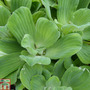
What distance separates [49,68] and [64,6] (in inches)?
11.4

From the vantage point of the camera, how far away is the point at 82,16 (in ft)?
2.21

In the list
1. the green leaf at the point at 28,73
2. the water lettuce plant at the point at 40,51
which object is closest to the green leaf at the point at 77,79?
the water lettuce plant at the point at 40,51

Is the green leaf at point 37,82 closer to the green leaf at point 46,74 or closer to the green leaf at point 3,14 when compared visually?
the green leaf at point 46,74

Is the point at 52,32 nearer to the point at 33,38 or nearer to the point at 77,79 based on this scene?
the point at 33,38

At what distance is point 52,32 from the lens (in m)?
0.56

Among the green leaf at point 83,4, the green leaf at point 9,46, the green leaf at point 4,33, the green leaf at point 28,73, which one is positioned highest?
the green leaf at point 83,4

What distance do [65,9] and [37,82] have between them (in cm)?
35

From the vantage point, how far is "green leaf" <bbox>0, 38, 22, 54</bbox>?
1.93 feet

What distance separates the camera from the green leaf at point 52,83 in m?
0.55

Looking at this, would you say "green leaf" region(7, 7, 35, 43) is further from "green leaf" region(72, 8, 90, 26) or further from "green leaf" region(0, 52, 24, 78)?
"green leaf" region(72, 8, 90, 26)

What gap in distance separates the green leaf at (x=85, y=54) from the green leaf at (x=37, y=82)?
0.18 meters

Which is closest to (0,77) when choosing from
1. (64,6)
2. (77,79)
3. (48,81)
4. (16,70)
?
(16,70)

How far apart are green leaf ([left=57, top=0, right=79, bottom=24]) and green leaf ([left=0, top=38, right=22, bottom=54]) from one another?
225 mm

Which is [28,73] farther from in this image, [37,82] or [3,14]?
[3,14]
